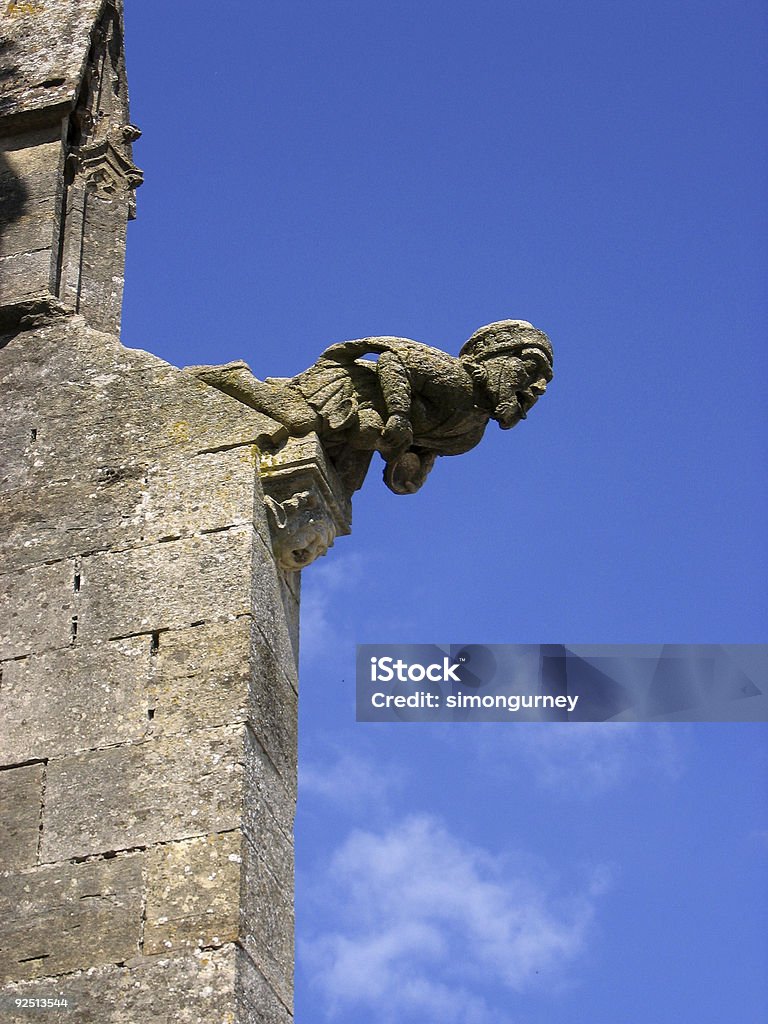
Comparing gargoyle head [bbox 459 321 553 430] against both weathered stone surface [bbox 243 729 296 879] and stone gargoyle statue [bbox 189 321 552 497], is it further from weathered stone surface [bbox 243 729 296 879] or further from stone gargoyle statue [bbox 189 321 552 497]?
weathered stone surface [bbox 243 729 296 879]

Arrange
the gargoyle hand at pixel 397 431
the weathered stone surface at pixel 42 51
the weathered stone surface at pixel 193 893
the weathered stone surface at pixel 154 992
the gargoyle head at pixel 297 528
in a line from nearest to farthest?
the weathered stone surface at pixel 154 992, the weathered stone surface at pixel 193 893, the gargoyle head at pixel 297 528, the gargoyle hand at pixel 397 431, the weathered stone surface at pixel 42 51

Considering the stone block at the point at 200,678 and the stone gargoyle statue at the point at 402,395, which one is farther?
the stone gargoyle statue at the point at 402,395

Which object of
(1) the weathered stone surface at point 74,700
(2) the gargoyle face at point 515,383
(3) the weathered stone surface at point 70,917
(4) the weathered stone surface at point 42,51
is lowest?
(3) the weathered stone surface at point 70,917

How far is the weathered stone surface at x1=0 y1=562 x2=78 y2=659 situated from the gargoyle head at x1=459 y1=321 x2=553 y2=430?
1.89 metres

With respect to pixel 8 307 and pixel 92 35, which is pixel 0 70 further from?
pixel 8 307

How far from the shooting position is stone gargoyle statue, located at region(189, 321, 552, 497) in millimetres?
7340

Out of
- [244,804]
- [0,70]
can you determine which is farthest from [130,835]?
[0,70]

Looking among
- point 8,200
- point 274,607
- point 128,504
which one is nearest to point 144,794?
point 274,607

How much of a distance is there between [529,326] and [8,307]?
7.49 ft

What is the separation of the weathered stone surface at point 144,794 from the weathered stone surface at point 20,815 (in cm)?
4

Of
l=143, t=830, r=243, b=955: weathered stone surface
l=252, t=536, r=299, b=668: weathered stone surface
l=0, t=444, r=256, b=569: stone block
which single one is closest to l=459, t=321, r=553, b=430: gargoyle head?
l=0, t=444, r=256, b=569: stone block

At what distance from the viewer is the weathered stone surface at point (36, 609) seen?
6836 millimetres

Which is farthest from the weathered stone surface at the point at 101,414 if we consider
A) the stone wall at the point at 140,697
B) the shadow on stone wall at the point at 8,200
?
the shadow on stone wall at the point at 8,200

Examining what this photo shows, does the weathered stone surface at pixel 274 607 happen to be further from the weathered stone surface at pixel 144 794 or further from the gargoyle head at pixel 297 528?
the weathered stone surface at pixel 144 794
